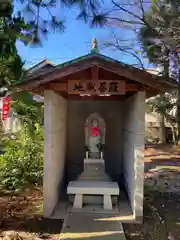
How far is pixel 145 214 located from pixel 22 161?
447cm

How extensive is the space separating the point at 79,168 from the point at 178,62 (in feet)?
16.0

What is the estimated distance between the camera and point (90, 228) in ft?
19.7

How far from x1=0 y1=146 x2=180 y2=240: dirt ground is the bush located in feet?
1.55

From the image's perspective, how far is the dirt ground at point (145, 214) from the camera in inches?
229

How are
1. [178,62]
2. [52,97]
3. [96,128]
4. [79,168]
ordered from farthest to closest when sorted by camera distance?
[79,168], [96,128], [178,62], [52,97]

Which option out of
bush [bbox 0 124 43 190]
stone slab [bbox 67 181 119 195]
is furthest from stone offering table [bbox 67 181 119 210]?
bush [bbox 0 124 43 190]

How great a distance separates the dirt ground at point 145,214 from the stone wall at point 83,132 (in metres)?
1.50

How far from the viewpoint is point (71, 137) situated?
408 inches

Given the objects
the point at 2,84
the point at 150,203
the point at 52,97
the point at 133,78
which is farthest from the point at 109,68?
the point at 150,203

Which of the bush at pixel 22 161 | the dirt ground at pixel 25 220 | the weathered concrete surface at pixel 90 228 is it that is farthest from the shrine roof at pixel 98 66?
the bush at pixel 22 161

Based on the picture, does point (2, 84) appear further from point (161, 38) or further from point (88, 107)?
point (88, 107)

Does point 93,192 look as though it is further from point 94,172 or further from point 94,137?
point 94,137

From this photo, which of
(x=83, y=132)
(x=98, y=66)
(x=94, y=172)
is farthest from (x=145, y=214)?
(x=83, y=132)

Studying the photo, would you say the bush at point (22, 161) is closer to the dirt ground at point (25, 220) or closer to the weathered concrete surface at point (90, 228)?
the dirt ground at point (25, 220)
